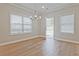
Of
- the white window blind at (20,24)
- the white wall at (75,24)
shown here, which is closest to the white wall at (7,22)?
the white window blind at (20,24)

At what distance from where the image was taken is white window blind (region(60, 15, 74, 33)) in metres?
1.90

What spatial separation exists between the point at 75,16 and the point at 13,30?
40.1 inches

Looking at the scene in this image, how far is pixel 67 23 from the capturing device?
6.33ft

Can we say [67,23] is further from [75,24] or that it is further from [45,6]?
[45,6]

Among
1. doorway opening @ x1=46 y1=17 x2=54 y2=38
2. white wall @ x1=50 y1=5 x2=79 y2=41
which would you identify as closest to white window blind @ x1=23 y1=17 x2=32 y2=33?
doorway opening @ x1=46 y1=17 x2=54 y2=38

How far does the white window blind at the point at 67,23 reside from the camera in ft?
6.24

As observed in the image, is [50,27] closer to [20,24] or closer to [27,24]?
[27,24]

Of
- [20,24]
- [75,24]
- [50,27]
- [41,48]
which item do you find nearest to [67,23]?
[75,24]

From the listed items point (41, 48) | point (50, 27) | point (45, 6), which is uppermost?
point (45, 6)

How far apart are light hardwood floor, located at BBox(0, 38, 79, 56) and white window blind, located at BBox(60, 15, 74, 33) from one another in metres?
0.22

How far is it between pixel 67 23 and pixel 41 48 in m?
0.59

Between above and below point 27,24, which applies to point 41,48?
below

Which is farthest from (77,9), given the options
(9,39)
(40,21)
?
(9,39)

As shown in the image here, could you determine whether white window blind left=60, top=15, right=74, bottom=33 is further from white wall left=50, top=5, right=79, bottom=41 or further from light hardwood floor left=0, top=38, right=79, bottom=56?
light hardwood floor left=0, top=38, right=79, bottom=56
